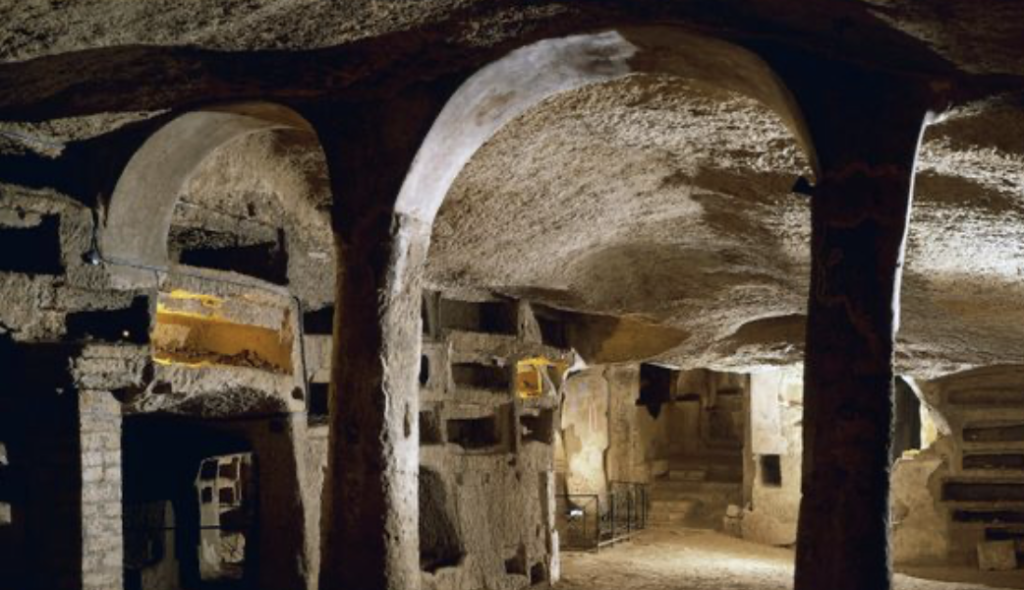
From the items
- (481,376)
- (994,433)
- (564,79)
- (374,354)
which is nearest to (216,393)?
(374,354)

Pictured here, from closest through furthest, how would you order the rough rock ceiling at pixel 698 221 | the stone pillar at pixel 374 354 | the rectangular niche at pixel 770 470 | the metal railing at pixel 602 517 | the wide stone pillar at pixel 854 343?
the wide stone pillar at pixel 854 343
the stone pillar at pixel 374 354
the rough rock ceiling at pixel 698 221
the metal railing at pixel 602 517
the rectangular niche at pixel 770 470

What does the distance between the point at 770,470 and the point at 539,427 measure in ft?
18.7

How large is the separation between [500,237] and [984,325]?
531 centimetres

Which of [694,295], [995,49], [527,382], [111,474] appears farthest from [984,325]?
[111,474]

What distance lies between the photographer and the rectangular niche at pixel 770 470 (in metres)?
14.0

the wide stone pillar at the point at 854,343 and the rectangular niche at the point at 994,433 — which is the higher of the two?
the wide stone pillar at the point at 854,343

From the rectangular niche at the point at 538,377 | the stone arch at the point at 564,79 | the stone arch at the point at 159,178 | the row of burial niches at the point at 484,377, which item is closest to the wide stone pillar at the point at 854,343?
the stone arch at the point at 564,79

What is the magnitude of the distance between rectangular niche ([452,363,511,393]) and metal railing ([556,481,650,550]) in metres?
3.42

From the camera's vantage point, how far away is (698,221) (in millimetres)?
7301

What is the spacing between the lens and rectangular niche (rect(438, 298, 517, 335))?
888 cm

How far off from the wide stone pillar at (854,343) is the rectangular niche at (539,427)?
6141 mm

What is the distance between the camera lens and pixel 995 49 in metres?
3.61

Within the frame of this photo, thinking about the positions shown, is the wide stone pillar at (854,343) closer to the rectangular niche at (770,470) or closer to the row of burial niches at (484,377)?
the row of burial niches at (484,377)

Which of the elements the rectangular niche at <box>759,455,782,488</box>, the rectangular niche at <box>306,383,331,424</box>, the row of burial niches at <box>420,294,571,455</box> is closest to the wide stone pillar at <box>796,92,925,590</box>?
the rectangular niche at <box>306,383,331,424</box>
